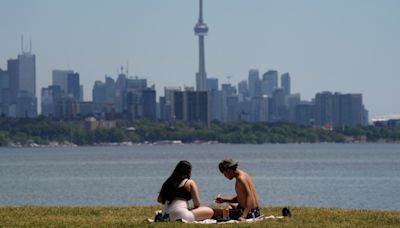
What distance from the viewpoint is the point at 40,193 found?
189 ft

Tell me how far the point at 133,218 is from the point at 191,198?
170cm

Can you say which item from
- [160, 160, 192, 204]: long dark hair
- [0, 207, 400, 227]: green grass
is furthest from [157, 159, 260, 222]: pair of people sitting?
[0, 207, 400, 227]: green grass

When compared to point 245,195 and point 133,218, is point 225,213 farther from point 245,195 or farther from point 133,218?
point 133,218

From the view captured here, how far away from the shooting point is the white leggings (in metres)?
20.3

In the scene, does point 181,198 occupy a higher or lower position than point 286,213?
higher

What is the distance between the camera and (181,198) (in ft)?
66.9

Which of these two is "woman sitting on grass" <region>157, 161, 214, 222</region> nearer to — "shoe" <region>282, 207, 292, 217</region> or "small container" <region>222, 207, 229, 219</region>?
"small container" <region>222, 207, 229, 219</region>

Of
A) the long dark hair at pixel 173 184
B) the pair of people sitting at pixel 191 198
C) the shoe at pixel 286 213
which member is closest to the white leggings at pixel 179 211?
the pair of people sitting at pixel 191 198

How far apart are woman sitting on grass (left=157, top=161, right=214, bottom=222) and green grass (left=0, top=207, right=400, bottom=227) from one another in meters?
0.37

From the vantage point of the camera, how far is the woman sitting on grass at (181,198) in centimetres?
2031

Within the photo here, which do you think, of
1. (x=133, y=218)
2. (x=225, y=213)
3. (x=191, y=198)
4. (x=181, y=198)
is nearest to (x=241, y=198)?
(x=225, y=213)

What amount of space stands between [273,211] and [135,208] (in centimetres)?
282

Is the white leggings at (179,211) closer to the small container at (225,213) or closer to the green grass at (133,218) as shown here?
the green grass at (133,218)

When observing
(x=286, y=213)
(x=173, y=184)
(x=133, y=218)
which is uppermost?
(x=173, y=184)
